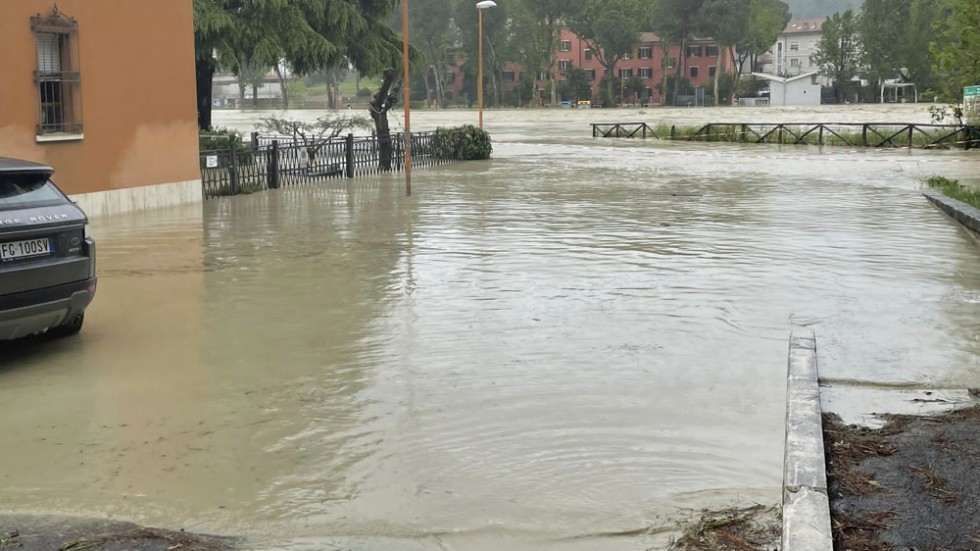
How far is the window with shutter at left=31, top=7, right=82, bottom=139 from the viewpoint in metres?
16.6

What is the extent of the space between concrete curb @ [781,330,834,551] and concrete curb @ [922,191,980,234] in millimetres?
10034

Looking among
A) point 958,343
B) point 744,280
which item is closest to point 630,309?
point 744,280

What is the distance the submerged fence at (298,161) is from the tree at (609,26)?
245 feet

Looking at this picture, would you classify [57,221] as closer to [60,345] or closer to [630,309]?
[60,345]

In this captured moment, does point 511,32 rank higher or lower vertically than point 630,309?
higher

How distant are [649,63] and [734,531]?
395 ft

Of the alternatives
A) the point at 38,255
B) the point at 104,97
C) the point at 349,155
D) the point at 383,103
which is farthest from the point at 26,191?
the point at 383,103

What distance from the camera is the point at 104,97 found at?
18156 mm

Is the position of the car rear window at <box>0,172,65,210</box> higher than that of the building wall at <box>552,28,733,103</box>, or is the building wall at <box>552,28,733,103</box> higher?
the building wall at <box>552,28,733,103</box>

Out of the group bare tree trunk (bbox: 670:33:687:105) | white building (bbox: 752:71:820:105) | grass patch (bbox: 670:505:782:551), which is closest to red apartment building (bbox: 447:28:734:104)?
bare tree trunk (bbox: 670:33:687:105)

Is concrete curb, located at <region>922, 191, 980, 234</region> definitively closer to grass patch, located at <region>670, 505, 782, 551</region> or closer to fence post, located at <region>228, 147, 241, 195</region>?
grass patch, located at <region>670, 505, 782, 551</region>

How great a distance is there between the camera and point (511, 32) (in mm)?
118250

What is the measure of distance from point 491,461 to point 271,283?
656 centimetres

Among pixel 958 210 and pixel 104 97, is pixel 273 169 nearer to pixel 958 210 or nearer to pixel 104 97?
pixel 104 97
